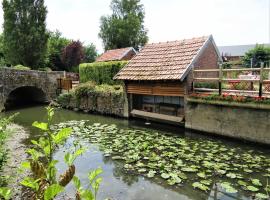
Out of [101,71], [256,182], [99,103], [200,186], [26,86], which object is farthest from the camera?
[26,86]

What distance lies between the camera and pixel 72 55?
37.9 m

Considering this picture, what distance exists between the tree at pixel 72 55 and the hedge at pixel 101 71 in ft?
44.8

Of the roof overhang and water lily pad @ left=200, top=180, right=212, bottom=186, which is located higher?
the roof overhang

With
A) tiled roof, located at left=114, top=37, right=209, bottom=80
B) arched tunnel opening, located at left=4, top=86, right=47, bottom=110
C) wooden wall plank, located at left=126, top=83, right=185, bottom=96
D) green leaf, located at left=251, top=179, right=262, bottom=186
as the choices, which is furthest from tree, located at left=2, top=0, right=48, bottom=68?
green leaf, located at left=251, top=179, right=262, bottom=186

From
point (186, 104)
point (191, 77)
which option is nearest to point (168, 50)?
point (191, 77)

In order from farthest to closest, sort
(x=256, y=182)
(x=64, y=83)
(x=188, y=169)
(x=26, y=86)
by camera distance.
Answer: (x=64, y=83) → (x=26, y=86) → (x=188, y=169) → (x=256, y=182)

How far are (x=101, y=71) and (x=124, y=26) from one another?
26443 mm

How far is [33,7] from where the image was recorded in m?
32.3

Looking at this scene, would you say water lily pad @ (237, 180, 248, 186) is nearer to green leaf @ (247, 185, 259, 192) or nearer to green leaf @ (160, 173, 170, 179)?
green leaf @ (247, 185, 259, 192)

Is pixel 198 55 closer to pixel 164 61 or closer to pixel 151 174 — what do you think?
pixel 164 61

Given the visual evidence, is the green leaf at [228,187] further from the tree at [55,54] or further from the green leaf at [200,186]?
the tree at [55,54]

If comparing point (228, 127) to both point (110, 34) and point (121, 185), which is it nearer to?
point (121, 185)

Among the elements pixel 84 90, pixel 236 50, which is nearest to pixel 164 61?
pixel 84 90

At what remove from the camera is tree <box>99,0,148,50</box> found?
151 feet
